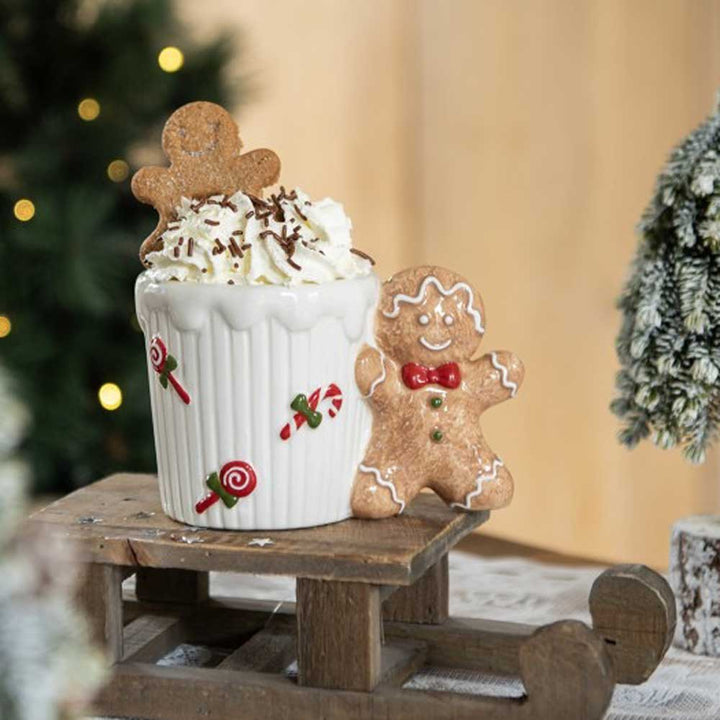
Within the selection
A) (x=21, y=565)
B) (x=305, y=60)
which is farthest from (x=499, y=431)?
(x=21, y=565)

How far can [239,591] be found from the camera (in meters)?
1.83

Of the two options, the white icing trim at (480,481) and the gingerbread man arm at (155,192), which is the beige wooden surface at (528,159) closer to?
the gingerbread man arm at (155,192)

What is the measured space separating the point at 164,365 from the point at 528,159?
1.78 metres

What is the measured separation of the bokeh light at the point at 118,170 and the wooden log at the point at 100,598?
1121 millimetres

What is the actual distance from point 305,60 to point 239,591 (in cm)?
162

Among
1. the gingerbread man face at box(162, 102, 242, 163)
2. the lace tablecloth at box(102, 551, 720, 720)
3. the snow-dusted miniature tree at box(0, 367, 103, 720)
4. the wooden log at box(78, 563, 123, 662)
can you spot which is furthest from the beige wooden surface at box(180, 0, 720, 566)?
the snow-dusted miniature tree at box(0, 367, 103, 720)

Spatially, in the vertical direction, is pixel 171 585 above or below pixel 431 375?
below

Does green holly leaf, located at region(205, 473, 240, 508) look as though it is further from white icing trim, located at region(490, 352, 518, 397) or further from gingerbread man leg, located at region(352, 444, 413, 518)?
white icing trim, located at region(490, 352, 518, 397)

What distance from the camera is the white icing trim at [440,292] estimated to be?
4.52ft

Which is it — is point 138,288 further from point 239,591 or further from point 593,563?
point 593,563

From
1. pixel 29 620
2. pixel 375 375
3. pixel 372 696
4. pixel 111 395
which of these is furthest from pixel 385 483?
pixel 111 395

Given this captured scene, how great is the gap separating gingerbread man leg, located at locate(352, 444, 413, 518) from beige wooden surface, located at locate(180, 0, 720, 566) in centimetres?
156

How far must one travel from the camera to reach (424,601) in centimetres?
151

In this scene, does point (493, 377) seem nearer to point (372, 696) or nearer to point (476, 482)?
point (476, 482)
